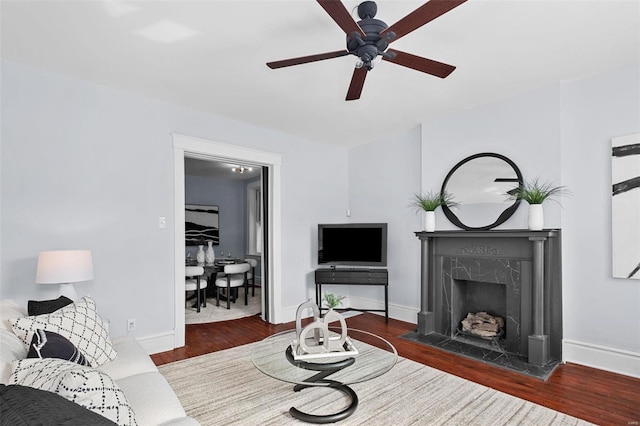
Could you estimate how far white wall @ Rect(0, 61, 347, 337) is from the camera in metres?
2.70

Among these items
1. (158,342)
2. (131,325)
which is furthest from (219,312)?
(131,325)

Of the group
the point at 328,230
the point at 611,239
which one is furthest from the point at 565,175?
the point at 328,230

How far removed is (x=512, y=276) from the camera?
328 cm

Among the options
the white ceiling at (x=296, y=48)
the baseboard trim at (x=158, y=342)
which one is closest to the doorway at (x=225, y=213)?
the baseboard trim at (x=158, y=342)

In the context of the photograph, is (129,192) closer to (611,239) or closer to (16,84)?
(16,84)

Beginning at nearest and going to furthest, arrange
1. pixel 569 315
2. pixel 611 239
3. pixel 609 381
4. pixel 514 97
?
pixel 609 381 → pixel 611 239 → pixel 569 315 → pixel 514 97

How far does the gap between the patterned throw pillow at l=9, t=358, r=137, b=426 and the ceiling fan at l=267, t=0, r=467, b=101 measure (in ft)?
5.81

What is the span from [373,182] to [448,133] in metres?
1.36

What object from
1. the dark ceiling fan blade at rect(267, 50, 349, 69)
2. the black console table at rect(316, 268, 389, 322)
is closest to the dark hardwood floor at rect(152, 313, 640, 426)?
the black console table at rect(316, 268, 389, 322)

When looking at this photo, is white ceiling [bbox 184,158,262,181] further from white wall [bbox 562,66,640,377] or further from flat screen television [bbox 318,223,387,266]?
white wall [bbox 562,66,640,377]

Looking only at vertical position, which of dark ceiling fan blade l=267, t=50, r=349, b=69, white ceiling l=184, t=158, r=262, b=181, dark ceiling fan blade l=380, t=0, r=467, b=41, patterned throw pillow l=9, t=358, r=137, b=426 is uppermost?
dark ceiling fan blade l=380, t=0, r=467, b=41

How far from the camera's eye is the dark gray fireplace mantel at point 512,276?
3025 millimetres

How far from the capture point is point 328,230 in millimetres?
4754

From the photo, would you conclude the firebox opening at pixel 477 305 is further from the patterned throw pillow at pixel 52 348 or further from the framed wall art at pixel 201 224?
the framed wall art at pixel 201 224
